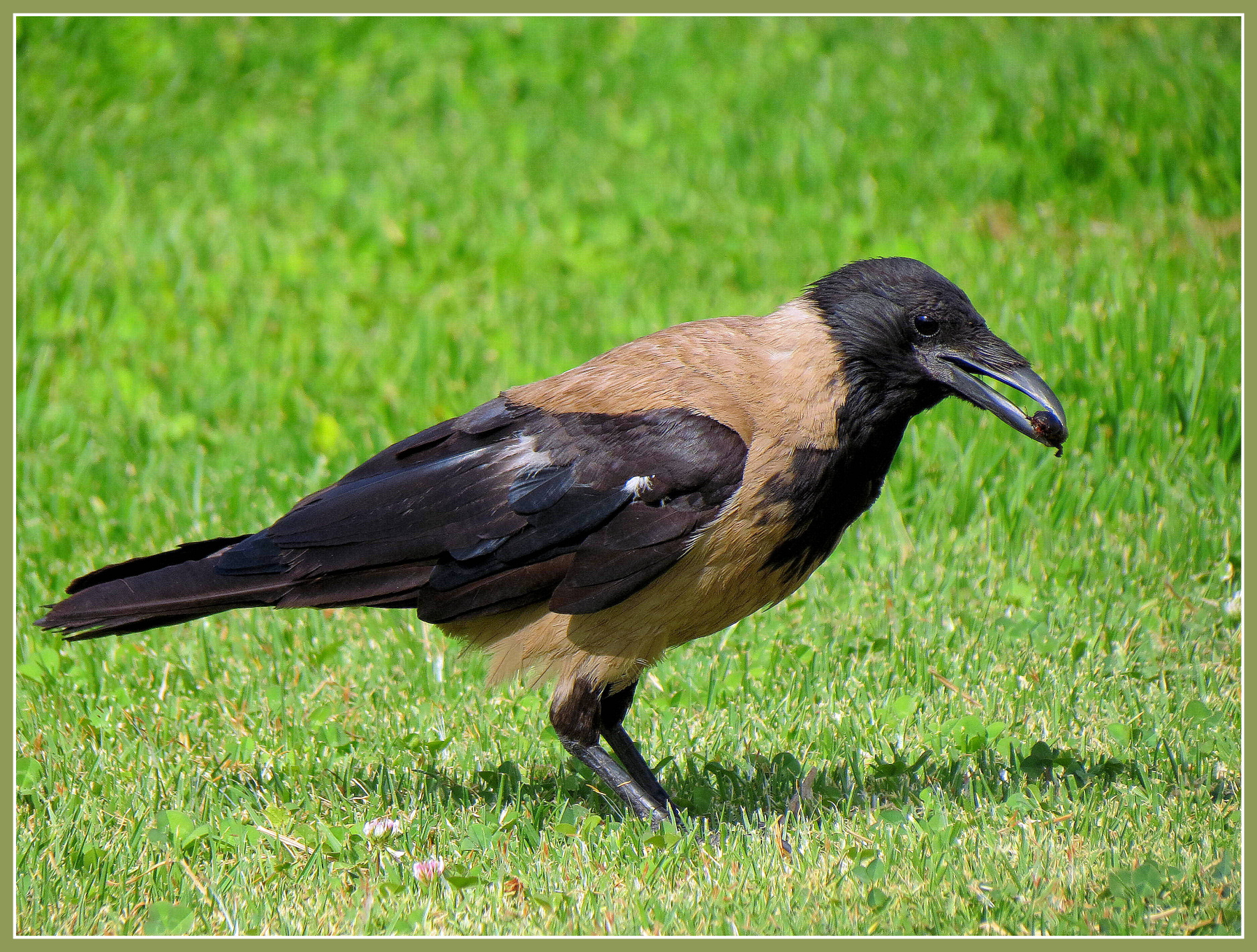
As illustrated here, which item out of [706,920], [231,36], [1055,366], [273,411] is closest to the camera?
[706,920]

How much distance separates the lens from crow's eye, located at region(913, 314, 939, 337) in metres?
3.80

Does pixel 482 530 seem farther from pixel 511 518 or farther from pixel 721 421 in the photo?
pixel 721 421

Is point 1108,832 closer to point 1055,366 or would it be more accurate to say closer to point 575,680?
point 575,680

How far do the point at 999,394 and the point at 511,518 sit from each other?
136 centimetres

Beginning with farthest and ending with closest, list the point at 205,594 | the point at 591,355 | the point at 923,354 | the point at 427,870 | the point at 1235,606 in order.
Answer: the point at 591,355, the point at 1235,606, the point at 205,594, the point at 923,354, the point at 427,870

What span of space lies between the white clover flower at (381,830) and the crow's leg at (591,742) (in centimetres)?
54

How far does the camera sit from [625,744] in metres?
4.21

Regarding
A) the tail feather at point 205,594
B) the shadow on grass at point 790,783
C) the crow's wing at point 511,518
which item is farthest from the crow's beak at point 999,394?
the tail feather at point 205,594

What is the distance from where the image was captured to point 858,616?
5246 mm

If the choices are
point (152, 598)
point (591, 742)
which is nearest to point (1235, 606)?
point (591, 742)

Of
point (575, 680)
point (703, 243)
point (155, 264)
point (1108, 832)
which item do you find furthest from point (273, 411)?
point (1108, 832)

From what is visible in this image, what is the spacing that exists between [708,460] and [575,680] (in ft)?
2.54

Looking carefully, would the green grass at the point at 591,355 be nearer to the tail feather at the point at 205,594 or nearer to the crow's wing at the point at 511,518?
the tail feather at the point at 205,594

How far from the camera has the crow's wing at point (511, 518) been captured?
3.74 metres
